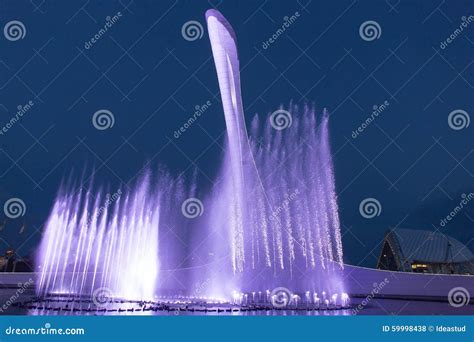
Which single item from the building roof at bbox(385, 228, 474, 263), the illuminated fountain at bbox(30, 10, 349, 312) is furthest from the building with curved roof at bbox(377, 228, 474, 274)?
the illuminated fountain at bbox(30, 10, 349, 312)

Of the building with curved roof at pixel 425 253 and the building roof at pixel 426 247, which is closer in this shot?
the building with curved roof at pixel 425 253

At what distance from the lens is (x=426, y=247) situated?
3847 cm

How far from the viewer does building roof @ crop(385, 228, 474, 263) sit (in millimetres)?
37875

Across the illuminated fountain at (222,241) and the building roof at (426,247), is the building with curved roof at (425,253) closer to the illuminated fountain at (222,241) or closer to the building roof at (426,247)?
the building roof at (426,247)

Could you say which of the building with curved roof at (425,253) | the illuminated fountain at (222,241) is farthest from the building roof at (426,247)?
the illuminated fountain at (222,241)

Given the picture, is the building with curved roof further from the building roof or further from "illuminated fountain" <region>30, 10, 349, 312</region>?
"illuminated fountain" <region>30, 10, 349, 312</region>

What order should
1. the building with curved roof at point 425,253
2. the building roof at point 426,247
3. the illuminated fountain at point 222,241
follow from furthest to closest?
1. the building roof at point 426,247
2. the building with curved roof at point 425,253
3. the illuminated fountain at point 222,241

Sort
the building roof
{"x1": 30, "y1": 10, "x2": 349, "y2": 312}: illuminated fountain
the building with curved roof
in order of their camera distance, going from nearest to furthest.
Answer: {"x1": 30, "y1": 10, "x2": 349, "y2": 312}: illuminated fountain → the building with curved roof → the building roof

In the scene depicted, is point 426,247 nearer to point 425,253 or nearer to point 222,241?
point 425,253

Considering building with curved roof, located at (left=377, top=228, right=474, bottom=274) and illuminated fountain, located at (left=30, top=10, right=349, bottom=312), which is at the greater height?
building with curved roof, located at (left=377, top=228, right=474, bottom=274)

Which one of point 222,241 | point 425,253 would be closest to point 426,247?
point 425,253

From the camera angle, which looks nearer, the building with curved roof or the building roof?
the building with curved roof

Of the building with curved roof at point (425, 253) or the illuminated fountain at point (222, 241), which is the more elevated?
the building with curved roof at point (425, 253)

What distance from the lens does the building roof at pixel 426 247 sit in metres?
37.9
